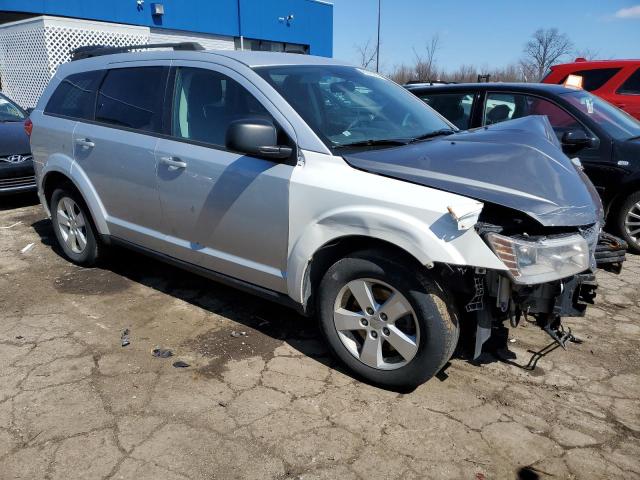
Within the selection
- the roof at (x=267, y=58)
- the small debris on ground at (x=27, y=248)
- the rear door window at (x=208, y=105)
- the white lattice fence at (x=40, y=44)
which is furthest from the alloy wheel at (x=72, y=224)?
the white lattice fence at (x=40, y=44)

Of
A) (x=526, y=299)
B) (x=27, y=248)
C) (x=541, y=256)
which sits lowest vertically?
A: (x=27, y=248)

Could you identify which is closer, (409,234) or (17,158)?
(409,234)

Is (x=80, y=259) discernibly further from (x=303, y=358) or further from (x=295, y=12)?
(x=295, y=12)

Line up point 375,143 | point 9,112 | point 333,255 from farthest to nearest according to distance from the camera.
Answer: point 9,112, point 375,143, point 333,255

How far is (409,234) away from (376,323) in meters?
0.59

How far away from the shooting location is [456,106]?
233 inches

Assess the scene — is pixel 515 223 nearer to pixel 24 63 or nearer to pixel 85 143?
pixel 85 143

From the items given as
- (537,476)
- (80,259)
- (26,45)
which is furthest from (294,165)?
(26,45)

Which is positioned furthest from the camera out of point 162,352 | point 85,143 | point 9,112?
point 9,112

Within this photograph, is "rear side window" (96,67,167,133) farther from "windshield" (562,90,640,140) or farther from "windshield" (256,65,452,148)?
"windshield" (562,90,640,140)

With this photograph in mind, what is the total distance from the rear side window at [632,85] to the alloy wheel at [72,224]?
796 centimetres

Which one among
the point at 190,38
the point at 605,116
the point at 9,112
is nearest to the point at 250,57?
the point at 605,116

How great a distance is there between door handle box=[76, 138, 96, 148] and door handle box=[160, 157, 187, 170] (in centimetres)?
99

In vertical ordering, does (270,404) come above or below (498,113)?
below
